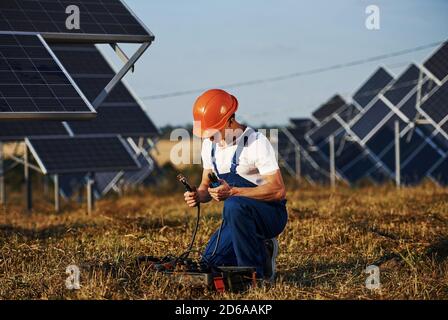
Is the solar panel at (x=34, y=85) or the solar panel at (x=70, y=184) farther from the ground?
the solar panel at (x=70, y=184)

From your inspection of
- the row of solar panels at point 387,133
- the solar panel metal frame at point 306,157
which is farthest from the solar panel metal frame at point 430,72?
A: the solar panel metal frame at point 306,157

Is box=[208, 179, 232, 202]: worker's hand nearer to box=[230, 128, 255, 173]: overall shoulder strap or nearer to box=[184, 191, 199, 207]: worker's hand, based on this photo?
box=[184, 191, 199, 207]: worker's hand

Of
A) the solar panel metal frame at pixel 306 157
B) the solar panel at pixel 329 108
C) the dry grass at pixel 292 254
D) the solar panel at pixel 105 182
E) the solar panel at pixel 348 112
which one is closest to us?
the dry grass at pixel 292 254

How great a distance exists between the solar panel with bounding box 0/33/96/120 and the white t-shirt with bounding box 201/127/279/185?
2293 millimetres

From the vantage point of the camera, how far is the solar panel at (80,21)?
10266 millimetres

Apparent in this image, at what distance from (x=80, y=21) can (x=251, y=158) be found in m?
4.35

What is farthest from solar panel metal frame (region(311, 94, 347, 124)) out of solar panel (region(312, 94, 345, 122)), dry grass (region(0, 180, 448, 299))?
dry grass (region(0, 180, 448, 299))

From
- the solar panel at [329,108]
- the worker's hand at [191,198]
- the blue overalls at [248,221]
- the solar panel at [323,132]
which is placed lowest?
the blue overalls at [248,221]

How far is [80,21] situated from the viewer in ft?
34.7

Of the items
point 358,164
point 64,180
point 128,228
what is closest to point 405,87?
point 358,164

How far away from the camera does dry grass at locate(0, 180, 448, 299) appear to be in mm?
6336

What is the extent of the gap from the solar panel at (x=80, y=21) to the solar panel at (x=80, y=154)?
663 cm

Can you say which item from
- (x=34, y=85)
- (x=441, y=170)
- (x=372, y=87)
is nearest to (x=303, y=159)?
(x=372, y=87)

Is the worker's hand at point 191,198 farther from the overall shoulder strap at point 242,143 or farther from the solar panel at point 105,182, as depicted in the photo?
the solar panel at point 105,182
